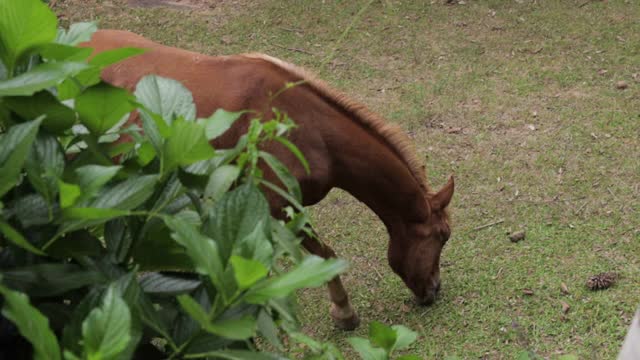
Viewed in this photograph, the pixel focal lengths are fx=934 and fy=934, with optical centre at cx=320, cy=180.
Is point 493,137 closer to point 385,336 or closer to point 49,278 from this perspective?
point 385,336

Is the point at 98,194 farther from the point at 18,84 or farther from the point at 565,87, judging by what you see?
the point at 565,87

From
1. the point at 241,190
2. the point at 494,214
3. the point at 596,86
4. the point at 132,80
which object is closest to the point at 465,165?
the point at 494,214

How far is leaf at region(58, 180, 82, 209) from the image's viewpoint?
1.12 m

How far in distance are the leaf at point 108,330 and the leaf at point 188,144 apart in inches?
10.1

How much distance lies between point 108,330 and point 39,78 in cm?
36

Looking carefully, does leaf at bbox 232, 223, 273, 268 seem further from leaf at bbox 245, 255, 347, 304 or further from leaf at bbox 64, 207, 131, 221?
leaf at bbox 64, 207, 131, 221

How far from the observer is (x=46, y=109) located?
125 cm

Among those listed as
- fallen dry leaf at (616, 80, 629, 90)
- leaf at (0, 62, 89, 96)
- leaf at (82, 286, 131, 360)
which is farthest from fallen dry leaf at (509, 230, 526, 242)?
leaf at (82, 286, 131, 360)

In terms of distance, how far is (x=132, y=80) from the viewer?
4.09 meters

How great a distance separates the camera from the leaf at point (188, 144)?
4.05ft

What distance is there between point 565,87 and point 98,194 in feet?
18.8

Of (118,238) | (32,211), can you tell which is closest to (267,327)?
(118,238)

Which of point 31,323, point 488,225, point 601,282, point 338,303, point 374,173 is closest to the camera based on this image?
point 31,323

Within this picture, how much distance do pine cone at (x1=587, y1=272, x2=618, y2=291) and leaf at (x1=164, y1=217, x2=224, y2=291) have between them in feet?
12.7
